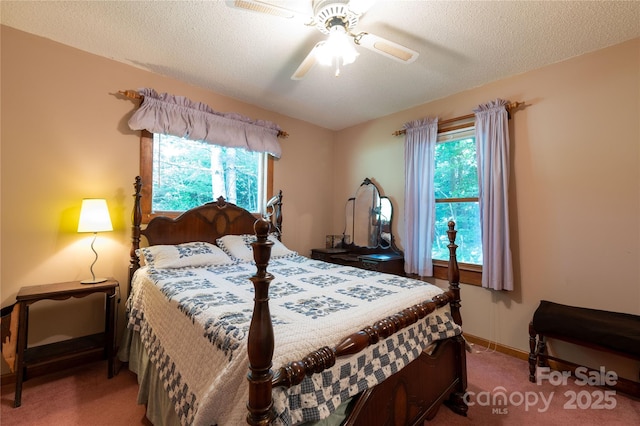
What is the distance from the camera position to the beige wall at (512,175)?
210cm

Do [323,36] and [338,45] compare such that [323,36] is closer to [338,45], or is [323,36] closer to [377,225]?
[338,45]

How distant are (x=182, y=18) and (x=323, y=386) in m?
2.42

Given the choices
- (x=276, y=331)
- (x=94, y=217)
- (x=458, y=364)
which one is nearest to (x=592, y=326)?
(x=458, y=364)

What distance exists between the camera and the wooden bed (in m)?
0.86

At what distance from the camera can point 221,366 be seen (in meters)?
1.11

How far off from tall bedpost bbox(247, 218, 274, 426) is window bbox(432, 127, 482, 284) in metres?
2.65

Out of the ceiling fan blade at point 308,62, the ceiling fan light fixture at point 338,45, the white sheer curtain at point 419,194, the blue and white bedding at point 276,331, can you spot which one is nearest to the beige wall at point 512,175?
the white sheer curtain at point 419,194

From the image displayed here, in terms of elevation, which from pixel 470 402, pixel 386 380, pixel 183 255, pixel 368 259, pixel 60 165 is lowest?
pixel 470 402

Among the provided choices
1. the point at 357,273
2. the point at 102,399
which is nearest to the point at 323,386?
the point at 357,273

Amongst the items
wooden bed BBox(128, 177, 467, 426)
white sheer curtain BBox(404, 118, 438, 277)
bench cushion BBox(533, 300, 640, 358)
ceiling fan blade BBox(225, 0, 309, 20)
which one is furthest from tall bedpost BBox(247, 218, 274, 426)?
white sheer curtain BBox(404, 118, 438, 277)

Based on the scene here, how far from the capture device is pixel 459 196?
9.93 feet

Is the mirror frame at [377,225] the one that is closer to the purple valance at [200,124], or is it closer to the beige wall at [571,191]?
the beige wall at [571,191]

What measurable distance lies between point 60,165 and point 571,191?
168 inches

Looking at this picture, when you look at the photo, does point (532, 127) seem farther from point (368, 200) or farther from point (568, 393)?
point (568, 393)
